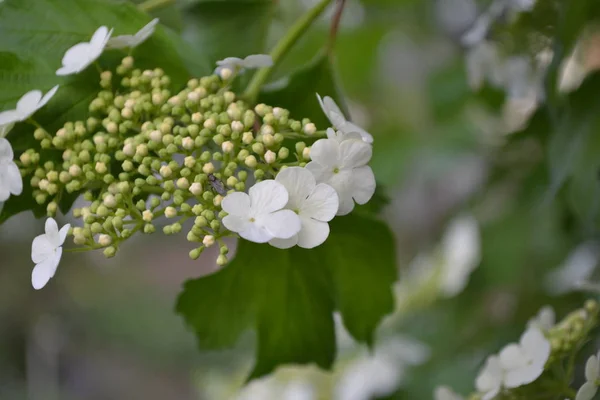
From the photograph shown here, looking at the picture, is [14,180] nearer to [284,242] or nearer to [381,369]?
[284,242]

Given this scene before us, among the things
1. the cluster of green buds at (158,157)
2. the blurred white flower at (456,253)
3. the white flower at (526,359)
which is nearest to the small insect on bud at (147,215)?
the cluster of green buds at (158,157)

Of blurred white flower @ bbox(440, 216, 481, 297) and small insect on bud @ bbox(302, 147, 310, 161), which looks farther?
blurred white flower @ bbox(440, 216, 481, 297)

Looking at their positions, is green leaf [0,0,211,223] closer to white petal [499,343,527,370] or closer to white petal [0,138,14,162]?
white petal [0,138,14,162]

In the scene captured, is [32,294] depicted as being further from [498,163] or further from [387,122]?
[498,163]

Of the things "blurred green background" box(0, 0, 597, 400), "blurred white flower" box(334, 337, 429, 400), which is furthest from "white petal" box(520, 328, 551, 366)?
"blurred white flower" box(334, 337, 429, 400)

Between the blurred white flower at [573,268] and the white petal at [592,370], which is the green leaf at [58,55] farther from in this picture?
the blurred white flower at [573,268]

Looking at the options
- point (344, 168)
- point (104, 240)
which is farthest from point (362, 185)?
point (104, 240)
